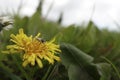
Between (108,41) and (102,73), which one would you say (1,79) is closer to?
(102,73)

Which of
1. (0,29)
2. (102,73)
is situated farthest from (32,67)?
(102,73)

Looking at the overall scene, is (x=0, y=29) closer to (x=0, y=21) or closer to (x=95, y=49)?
(x=0, y=21)

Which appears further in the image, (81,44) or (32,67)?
(81,44)

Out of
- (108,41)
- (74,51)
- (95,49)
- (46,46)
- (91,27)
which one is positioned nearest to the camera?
(46,46)

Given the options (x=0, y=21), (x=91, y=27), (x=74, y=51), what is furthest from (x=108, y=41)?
(x=0, y=21)

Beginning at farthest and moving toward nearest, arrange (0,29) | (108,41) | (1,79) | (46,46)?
Answer: (108,41) → (1,79) → (0,29) → (46,46)

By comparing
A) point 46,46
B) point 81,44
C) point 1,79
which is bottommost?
point 1,79

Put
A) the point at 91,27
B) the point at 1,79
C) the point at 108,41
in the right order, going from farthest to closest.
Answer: the point at 108,41
the point at 91,27
the point at 1,79

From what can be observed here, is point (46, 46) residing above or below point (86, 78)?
above

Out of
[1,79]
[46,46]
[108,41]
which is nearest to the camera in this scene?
[46,46]
